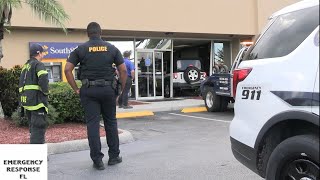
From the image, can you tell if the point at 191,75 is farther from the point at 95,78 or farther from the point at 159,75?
the point at 95,78

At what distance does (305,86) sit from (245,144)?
109 centimetres

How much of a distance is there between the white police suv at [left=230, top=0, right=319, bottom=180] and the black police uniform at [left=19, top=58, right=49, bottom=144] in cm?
299

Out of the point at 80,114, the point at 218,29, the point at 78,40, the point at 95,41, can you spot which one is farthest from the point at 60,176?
the point at 218,29

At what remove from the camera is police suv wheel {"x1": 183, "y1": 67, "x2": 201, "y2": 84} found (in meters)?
19.4

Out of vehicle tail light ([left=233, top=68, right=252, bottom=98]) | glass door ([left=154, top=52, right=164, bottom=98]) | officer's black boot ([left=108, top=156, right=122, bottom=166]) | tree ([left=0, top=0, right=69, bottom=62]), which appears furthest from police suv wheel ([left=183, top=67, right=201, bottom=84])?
vehicle tail light ([left=233, top=68, right=252, bottom=98])

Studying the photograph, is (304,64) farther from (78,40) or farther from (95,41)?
(78,40)

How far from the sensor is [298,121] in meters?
3.88

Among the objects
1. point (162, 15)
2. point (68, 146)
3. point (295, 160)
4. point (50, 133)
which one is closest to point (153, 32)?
point (162, 15)

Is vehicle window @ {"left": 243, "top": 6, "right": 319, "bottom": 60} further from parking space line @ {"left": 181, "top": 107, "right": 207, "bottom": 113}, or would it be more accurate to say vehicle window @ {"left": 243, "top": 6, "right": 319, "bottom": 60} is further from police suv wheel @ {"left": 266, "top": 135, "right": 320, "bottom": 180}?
parking space line @ {"left": 181, "top": 107, "right": 207, "bottom": 113}

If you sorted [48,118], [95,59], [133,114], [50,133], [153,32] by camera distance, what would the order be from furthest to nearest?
[153,32] → [133,114] → [48,118] → [50,133] → [95,59]

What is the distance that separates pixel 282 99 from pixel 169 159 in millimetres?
3442

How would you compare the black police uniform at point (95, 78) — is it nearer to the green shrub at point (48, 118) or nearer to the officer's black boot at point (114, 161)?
the officer's black boot at point (114, 161)

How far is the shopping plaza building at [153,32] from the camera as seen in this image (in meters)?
15.7

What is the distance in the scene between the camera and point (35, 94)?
6.48m
